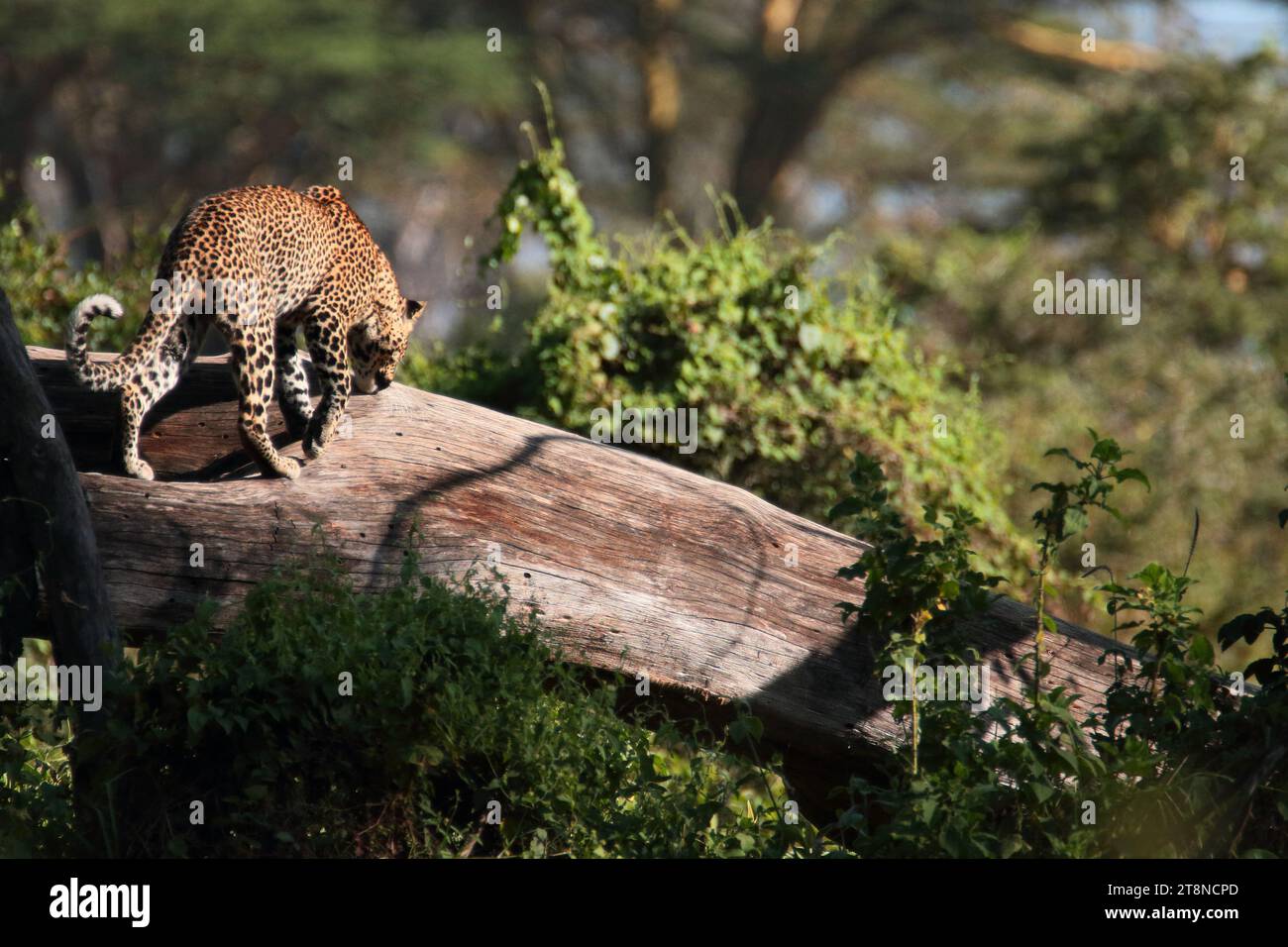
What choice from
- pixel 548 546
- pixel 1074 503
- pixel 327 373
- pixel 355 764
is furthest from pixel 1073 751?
pixel 327 373

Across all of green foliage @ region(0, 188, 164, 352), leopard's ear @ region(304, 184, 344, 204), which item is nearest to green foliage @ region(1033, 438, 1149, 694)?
leopard's ear @ region(304, 184, 344, 204)

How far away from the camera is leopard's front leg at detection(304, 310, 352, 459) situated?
5.54m

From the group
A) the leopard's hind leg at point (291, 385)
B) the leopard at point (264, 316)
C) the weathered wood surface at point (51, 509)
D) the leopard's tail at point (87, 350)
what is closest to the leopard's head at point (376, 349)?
the leopard at point (264, 316)

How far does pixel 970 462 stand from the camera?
8.25m

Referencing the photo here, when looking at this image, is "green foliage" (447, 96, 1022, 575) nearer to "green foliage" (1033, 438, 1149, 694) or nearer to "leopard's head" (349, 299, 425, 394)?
"leopard's head" (349, 299, 425, 394)

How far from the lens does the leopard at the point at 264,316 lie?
17.0 feet

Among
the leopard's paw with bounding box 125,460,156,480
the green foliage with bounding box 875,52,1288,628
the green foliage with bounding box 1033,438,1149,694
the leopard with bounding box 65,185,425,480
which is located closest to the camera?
the green foliage with bounding box 1033,438,1149,694

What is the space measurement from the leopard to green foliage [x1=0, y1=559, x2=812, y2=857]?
3.23ft

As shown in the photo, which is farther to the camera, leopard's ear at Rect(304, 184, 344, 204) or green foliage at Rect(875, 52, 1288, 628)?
green foliage at Rect(875, 52, 1288, 628)

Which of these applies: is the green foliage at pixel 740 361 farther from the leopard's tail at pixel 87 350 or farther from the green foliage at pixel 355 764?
the green foliage at pixel 355 764

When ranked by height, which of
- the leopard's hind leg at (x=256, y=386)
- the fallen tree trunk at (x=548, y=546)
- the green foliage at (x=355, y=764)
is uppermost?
the leopard's hind leg at (x=256, y=386)

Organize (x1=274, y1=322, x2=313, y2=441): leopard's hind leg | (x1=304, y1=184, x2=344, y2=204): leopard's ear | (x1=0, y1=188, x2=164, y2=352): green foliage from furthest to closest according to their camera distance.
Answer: (x1=0, y1=188, x2=164, y2=352): green foliage
(x1=304, y1=184, x2=344, y2=204): leopard's ear
(x1=274, y1=322, x2=313, y2=441): leopard's hind leg

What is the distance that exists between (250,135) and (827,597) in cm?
1723

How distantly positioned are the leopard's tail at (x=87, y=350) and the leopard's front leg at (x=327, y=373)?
24.9 inches
